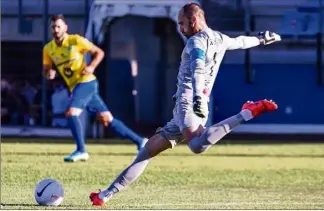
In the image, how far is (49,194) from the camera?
10.8m

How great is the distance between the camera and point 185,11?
1040cm

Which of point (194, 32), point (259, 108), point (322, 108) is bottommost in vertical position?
point (322, 108)

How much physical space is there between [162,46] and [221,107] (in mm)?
1848

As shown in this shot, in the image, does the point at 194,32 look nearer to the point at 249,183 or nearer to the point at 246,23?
the point at 249,183

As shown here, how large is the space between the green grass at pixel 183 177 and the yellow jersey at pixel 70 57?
122cm

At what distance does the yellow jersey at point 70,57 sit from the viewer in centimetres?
1628

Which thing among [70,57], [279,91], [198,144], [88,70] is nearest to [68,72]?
[70,57]

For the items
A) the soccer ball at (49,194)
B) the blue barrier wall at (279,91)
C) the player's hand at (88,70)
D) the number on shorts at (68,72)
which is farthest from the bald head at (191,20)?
the blue barrier wall at (279,91)

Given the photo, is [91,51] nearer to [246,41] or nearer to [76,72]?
[76,72]

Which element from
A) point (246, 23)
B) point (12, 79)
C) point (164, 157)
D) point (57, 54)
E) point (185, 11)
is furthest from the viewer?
point (12, 79)

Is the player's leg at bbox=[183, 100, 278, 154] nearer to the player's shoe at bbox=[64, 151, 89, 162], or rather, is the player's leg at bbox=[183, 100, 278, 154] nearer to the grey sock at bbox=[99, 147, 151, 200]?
the grey sock at bbox=[99, 147, 151, 200]

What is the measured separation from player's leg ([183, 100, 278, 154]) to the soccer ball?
1.38 metres

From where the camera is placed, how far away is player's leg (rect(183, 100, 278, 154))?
34.0 feet

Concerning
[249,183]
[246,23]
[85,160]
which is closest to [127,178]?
[249,183]
